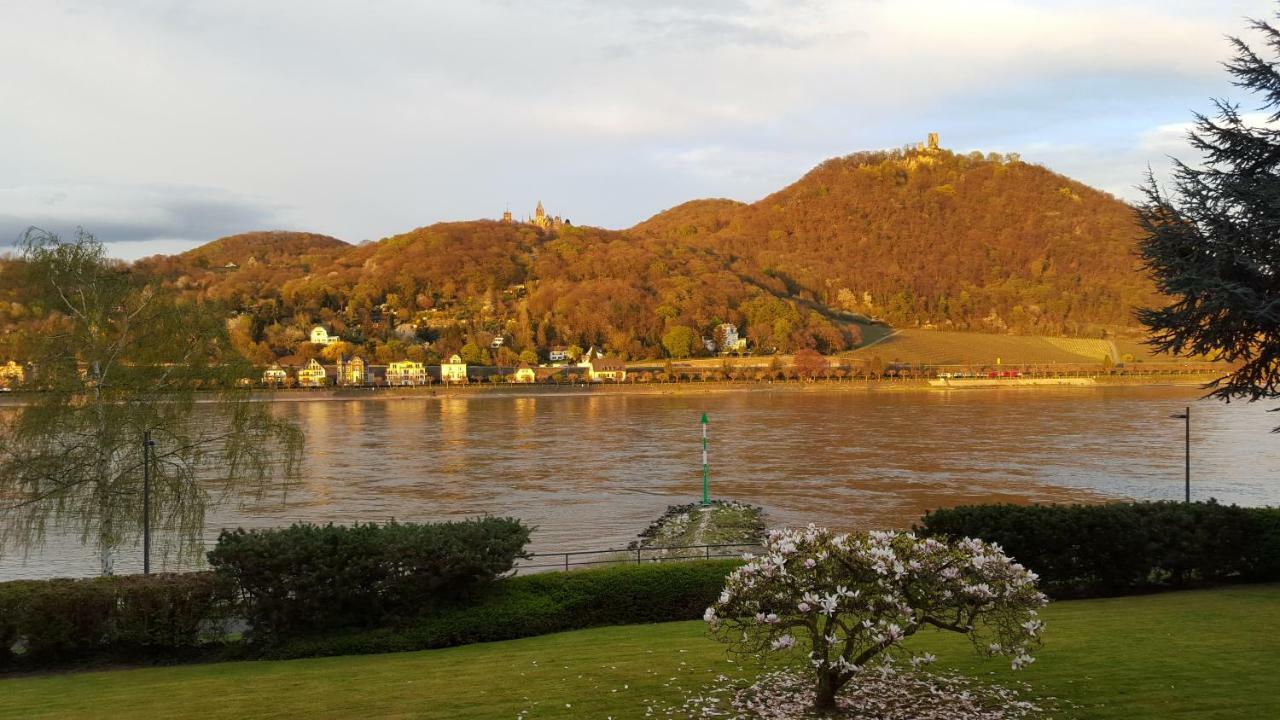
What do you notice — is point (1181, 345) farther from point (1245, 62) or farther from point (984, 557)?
point (984, 557)

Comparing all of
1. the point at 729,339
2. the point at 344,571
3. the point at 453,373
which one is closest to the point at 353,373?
the point at 453,373

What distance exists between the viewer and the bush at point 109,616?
9.62 meters

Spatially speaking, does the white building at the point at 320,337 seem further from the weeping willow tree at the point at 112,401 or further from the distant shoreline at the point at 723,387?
the weeping willow tree at the point at 112,401

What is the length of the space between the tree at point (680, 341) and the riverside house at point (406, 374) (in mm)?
39033

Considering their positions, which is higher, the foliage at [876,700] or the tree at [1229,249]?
the tree at [1229,249]

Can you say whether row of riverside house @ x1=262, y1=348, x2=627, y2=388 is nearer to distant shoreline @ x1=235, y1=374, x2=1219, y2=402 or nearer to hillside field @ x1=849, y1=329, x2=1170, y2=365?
distant shoreline @ x1=235, y1=374, x2=1219, y2=402

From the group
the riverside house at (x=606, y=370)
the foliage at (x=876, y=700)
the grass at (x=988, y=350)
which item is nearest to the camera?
the foliage at (x=876, y=700)

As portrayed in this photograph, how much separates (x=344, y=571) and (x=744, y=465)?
2833cm

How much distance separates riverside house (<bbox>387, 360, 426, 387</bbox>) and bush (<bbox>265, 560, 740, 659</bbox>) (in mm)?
114866

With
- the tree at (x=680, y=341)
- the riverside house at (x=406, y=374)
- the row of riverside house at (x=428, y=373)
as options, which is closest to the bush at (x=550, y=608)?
the row of riverside house at (x=428, y=373)

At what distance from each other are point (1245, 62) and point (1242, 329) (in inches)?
119

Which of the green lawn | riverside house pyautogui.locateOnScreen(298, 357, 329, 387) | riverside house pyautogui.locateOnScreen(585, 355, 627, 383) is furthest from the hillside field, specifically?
the green lawn

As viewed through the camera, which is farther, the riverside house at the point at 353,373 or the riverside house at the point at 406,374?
the riverside house at the point at 406,374

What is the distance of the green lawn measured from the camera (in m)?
6.35
